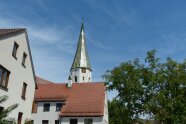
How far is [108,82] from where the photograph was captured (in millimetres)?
36094

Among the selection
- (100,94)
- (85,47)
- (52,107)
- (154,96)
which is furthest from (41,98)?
(85,47)

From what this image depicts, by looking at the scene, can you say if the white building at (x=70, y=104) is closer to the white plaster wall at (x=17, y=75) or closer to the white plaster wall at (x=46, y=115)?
the white plaster wall at (x=46, y=115)

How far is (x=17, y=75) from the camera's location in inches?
985

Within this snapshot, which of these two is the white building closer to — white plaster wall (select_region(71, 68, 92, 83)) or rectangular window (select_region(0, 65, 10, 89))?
rectangular window (select_region(0, 65, 10, 89))

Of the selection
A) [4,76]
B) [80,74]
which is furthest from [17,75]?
[80,74]

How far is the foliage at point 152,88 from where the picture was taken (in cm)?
3170

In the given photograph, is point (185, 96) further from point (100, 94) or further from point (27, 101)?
point (27, 101)

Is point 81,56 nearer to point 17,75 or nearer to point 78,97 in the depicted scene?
point 78,97

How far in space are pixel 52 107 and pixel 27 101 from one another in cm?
1532

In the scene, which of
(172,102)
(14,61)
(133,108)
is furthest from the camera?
(133,108)

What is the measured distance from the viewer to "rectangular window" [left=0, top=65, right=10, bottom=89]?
72.2 feet

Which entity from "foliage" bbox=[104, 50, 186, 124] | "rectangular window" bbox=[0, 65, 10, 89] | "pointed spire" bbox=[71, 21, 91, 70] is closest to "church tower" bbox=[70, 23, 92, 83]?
"pointed spire" bbox=[71, 21, 91, 70]

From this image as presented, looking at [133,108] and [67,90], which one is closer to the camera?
[133,108]

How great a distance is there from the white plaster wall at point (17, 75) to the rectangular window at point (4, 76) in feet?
0.92
